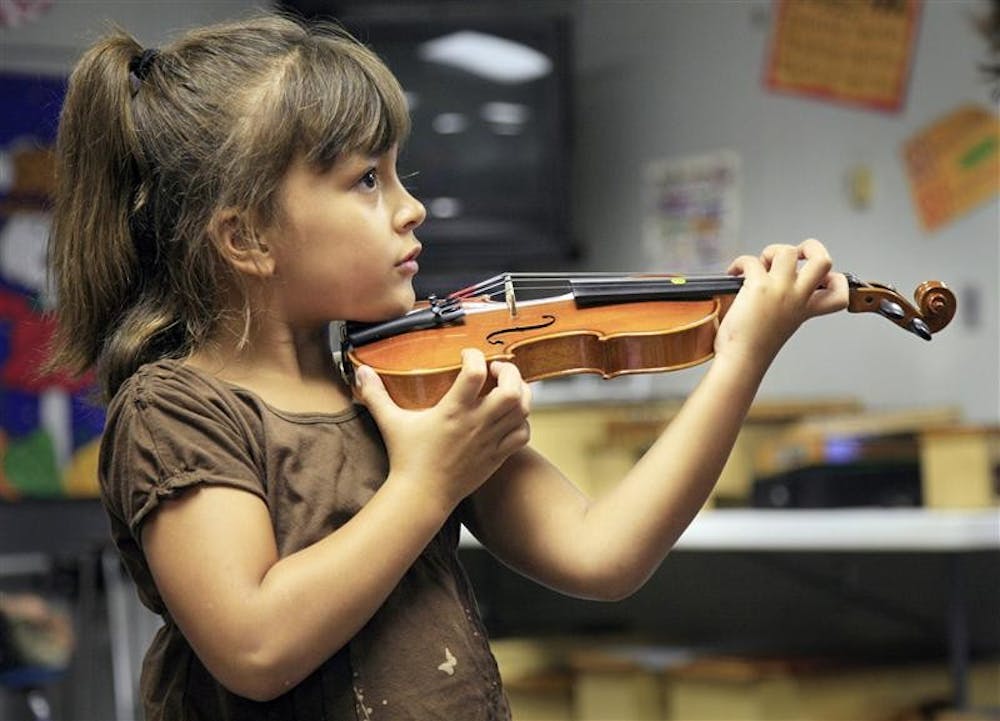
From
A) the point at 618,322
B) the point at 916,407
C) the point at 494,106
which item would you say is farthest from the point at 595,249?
the point at 618,322

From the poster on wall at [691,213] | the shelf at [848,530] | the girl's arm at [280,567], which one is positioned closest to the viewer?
the girl's arm at [280,567]

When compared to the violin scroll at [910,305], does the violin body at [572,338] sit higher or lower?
lower

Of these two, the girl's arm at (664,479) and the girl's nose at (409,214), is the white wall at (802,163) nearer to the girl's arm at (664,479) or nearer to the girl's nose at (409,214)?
the girl's arm at (664,479)

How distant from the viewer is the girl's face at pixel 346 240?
875mm

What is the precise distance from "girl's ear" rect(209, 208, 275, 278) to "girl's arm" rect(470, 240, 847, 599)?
0.69ft

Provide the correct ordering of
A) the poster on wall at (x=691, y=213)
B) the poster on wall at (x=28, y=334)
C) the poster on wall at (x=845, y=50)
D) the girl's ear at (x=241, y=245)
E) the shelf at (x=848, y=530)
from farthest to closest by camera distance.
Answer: the poster on wall at (x=28, y=334) < the poster on wall at (x=691, y=213) < the poster on wall at (x=845, y=50) < the shelf at (x=848, y=530) < the girl's ear at (x=241, y=245)

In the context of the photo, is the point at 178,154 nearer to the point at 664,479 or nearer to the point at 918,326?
the point at 664,479

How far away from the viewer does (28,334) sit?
338 cm

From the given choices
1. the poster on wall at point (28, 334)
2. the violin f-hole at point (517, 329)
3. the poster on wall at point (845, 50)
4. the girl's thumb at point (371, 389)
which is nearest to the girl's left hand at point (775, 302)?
the violin f-hole at point (517, 329)

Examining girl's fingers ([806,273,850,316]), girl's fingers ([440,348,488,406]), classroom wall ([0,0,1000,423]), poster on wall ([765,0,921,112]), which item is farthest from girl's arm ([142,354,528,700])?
poster on wall ([765,0,921,112])

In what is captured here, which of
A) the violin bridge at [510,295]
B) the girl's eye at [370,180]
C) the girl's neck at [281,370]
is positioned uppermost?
the girl's eye at [370,180]

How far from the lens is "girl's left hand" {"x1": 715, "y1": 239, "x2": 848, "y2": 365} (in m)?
0.91

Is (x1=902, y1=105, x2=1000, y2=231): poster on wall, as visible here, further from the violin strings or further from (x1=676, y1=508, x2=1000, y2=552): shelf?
the violin strings

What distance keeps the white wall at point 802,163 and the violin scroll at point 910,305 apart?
175 centimetres
